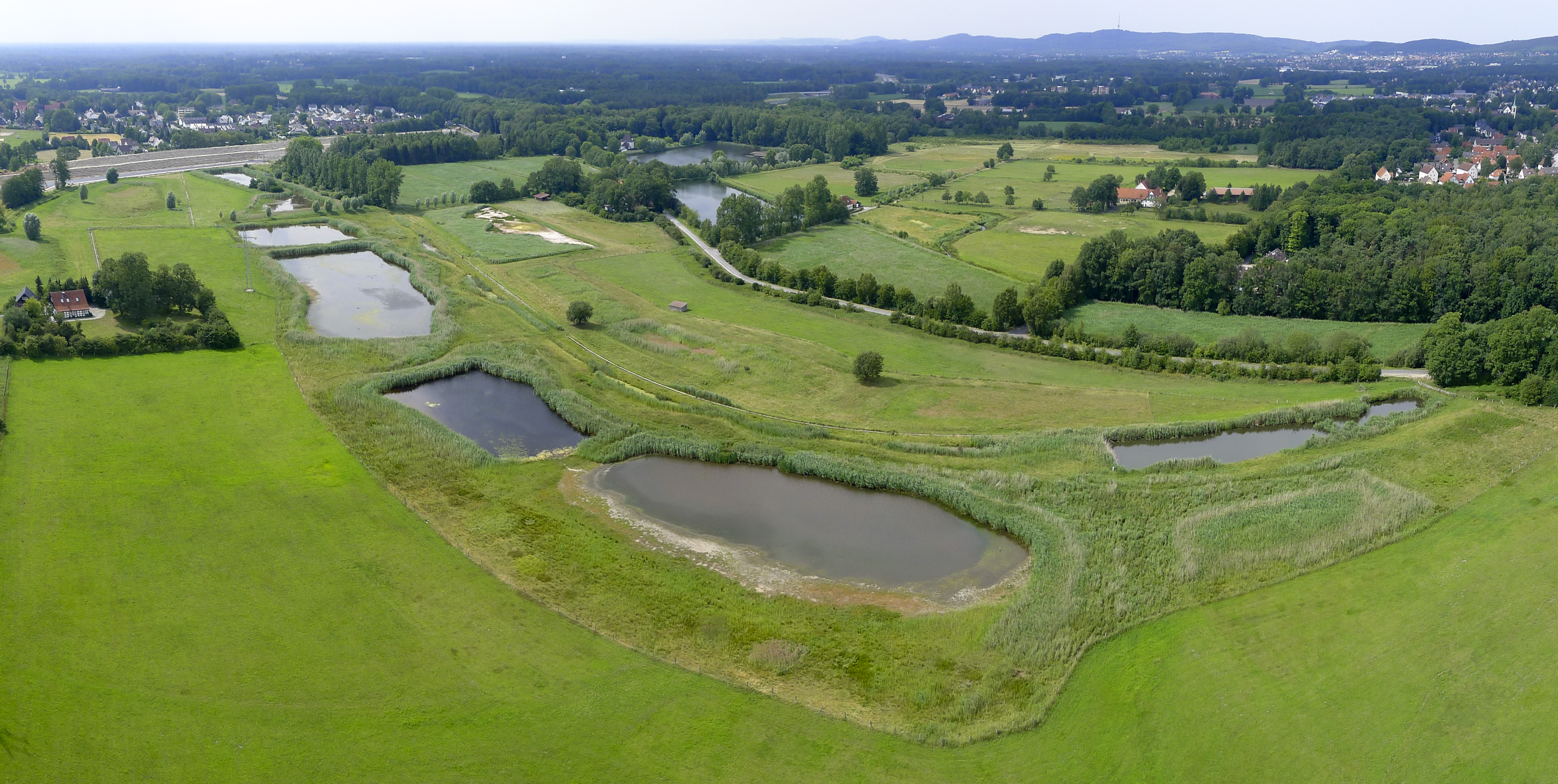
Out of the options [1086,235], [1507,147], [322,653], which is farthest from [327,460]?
[1507,147]

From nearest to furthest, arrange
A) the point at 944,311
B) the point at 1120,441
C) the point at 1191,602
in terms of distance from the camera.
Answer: the point at 1191,602, the point at 1120,441, the point at 944,311

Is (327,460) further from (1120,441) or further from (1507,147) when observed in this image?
(1507,147)

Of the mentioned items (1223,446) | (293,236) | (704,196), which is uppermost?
(704,196)

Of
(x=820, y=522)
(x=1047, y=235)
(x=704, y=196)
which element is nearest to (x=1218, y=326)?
(x=1047, y=235)

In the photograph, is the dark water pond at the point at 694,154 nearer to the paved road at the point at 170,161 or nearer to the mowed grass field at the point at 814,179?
the mowed grass field at the point at 814,179

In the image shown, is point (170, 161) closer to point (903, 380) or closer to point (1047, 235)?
point (1047, 235)

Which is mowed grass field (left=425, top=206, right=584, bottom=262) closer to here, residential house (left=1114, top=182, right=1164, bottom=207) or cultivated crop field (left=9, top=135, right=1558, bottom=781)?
cultivated crop field (left=9, top=135, right=1558, bottom=781)
